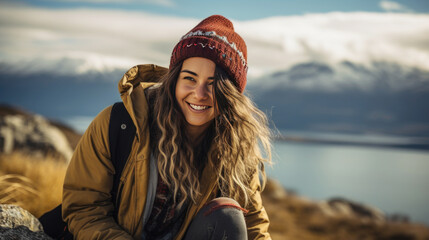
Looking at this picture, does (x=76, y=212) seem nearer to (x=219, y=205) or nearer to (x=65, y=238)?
(x=65, y=238)

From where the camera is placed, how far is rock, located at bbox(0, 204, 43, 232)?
1.91 metres

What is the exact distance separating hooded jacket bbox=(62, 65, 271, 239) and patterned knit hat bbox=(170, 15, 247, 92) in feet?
1.47

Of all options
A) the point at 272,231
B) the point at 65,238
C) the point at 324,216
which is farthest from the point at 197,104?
the point at 324,216

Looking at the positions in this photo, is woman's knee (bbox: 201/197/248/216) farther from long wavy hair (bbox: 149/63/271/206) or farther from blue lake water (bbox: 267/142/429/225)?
blue lake water (bbox: 267/142/429/225)

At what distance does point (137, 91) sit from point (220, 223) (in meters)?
0.95

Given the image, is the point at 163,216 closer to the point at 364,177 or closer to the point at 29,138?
the point at 29,138

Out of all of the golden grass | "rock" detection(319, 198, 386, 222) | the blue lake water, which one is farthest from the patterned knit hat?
the blue lake water

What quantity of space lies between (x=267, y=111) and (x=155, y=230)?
4.01 ft

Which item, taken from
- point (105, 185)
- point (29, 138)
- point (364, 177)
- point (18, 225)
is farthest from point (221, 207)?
point (364, 177)

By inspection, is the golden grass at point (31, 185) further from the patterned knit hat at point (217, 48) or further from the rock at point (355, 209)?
the rock at point (355, 209)

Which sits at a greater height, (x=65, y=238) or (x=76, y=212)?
(x=76, y=212)

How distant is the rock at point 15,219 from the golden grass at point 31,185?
1.21 m

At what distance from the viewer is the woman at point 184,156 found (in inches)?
74.9

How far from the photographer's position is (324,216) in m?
9.80
